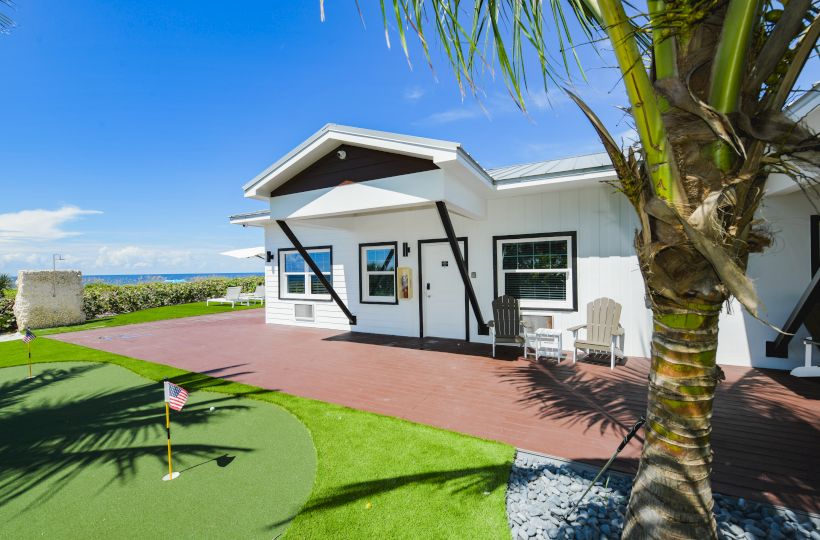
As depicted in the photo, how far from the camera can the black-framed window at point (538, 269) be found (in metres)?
6.80

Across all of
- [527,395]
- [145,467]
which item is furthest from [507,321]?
[145,467]

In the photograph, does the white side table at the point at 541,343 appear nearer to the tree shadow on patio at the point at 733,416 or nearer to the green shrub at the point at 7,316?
the tree shadow on patio at the point at 733,416

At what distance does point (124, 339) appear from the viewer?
881 cm

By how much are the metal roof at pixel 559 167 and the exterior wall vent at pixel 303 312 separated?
6.53 meters

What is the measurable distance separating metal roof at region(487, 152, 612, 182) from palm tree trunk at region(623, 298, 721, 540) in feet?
16.0

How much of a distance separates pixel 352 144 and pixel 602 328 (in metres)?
5.45

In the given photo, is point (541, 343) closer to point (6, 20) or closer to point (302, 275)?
point (302, 275)

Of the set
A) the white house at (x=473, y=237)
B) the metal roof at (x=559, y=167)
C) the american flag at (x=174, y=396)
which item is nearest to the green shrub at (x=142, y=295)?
the white house at (x=473, y=237)

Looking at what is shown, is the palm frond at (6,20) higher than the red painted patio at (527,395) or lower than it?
higher

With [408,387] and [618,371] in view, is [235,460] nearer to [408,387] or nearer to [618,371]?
[408,387]

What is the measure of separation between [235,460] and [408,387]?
2.41 metres

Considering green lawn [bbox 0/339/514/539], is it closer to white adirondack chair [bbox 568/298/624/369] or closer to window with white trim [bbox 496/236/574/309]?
white adirondack chair [bbox 568/298/624/369]

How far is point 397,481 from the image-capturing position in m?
2.73

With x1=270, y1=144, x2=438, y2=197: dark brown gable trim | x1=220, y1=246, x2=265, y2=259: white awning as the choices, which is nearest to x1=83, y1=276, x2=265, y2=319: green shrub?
x1=220, y1=246, x2=265, y2=259: white awning
